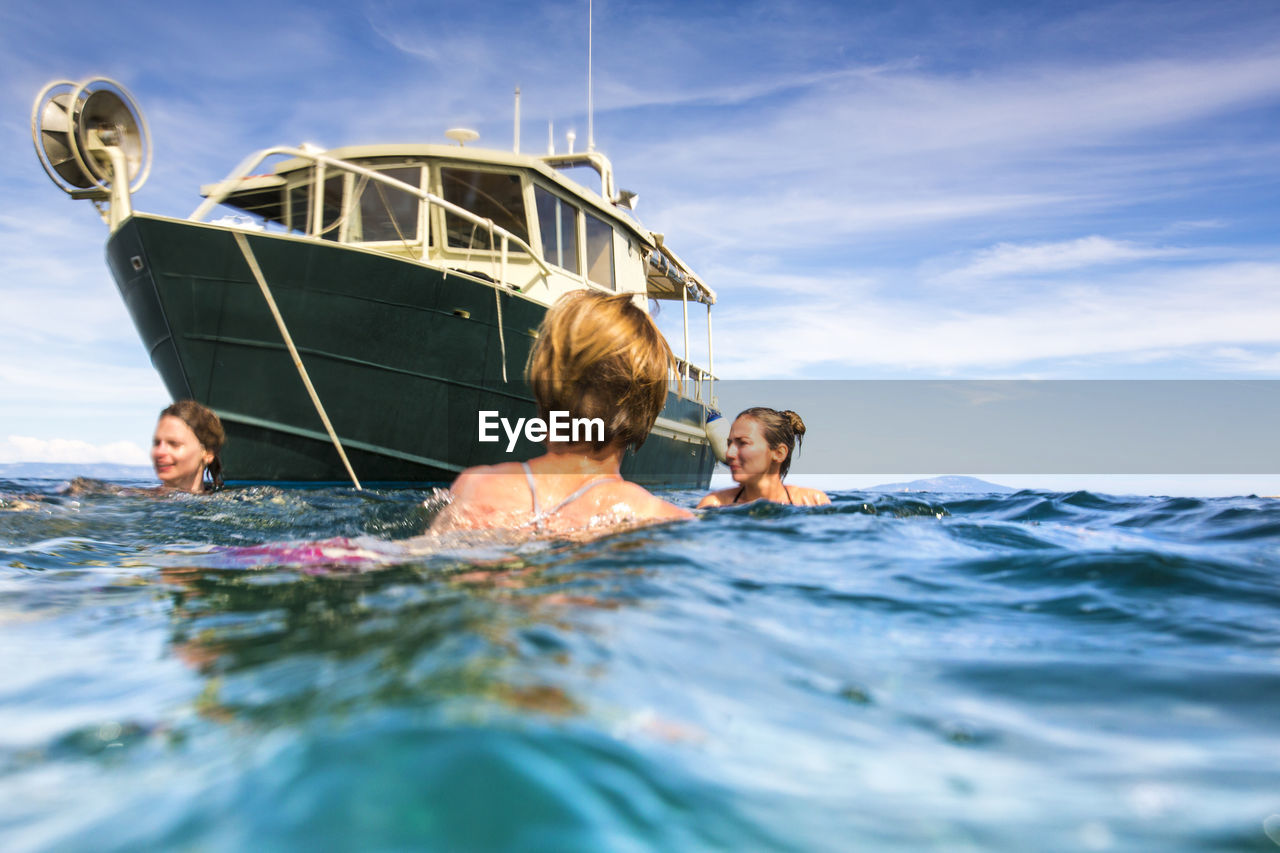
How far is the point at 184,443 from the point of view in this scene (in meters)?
4.72

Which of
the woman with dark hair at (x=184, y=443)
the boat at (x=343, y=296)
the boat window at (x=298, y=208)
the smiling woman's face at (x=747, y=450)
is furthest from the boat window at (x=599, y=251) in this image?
the woman with dark hair at (x=184, y=443)

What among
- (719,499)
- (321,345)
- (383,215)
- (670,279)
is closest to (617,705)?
(719,499)

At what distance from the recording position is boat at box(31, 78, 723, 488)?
22.7 ft

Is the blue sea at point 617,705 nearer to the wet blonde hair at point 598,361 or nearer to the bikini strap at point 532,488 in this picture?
the bikini strap at point 532,488

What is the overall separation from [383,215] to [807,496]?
20.6 feet

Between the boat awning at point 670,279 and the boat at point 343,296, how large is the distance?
3152 mm

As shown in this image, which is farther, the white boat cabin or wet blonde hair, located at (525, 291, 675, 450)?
the white boat cabin

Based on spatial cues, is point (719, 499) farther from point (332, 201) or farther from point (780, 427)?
point (332, 201)

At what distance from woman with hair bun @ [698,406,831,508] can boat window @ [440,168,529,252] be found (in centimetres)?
542

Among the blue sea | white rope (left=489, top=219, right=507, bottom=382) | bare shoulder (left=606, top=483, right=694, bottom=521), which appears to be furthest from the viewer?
white rope (left=489, top=219, right=507, bottom=382)

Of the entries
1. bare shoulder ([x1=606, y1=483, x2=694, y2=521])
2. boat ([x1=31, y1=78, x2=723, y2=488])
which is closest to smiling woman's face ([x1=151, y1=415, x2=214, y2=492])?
boat ([x1=31, y1=78, x2=723, y2=488])

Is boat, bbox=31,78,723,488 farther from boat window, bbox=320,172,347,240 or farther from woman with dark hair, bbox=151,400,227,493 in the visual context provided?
woman with dark hair, bbox=151,400,227,493

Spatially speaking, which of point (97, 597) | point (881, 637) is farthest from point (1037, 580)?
point (97, 597)

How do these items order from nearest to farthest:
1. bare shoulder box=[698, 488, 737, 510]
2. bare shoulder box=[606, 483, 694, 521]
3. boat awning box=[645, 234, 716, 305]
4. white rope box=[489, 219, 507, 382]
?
1. bare shoulder box=[606, 483, 694, 521]
2. bare shoulder box=[698, 488, 737, 510]
3. white rope box=[489, 219, 507, 382]
4. boat awning box=[645, 234, 716, 305]
